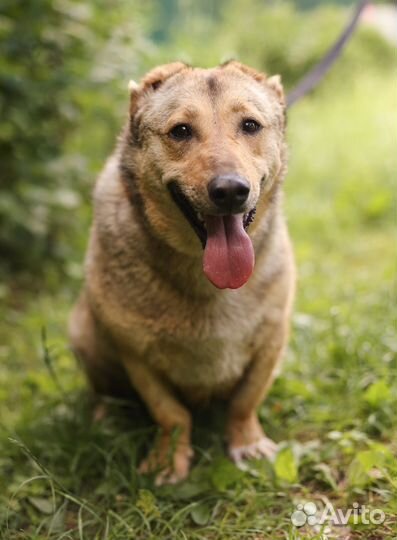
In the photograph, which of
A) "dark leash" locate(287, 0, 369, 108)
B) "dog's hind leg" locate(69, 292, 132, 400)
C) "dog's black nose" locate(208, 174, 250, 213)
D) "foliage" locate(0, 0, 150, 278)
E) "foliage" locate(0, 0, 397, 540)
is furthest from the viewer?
"foliage" locate(0, 0, 150, 278)

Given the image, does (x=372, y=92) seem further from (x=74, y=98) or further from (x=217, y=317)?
(x=217, y=317)

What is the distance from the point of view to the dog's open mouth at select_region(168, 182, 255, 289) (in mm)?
2654

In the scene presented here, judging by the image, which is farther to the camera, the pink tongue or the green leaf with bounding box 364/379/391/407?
→ the green leaf with bounding box 364/379/391/407

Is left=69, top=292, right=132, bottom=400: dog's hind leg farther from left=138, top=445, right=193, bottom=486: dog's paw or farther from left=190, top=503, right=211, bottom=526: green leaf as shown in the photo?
left=190, top=503, right=211, bottom=526: green leaf

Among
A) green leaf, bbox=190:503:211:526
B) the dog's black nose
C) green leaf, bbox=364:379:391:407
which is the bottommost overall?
green leaf, bbox=190:503:211:526

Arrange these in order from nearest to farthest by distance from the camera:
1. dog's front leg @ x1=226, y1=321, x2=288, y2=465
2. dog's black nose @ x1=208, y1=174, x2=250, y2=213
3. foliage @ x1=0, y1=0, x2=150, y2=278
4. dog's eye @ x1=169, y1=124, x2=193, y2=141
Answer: dog's black nose @ x1=208, y1=174, x2=250, y2=213, dog's eye @ x1=169, y1=124, x2=193, y2=141, dog's front leg @ x1=226, y1=321, x2=288, y2=465, foliage @ x1=0, y1=0, x2=150, y2=278

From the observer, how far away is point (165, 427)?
3307 mm

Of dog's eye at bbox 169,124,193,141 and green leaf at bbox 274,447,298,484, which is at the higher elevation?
dog's eye at bbox 169,124,193,141

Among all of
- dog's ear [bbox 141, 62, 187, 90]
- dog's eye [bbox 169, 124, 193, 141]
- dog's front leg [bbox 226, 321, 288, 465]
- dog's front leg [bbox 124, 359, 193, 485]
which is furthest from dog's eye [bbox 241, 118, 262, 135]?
dog's front leg [bbox 124, 359, 193, 485]

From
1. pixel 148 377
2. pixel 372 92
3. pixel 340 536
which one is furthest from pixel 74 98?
pixel 372 92

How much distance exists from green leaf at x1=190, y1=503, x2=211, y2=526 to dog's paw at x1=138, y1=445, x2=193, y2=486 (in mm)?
242

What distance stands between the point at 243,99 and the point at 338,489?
1647 mm

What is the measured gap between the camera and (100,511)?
9.58 feet

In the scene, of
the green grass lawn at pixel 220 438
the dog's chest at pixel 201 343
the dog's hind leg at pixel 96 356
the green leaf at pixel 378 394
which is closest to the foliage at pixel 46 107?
the green grass lawn at pixel 220 438
